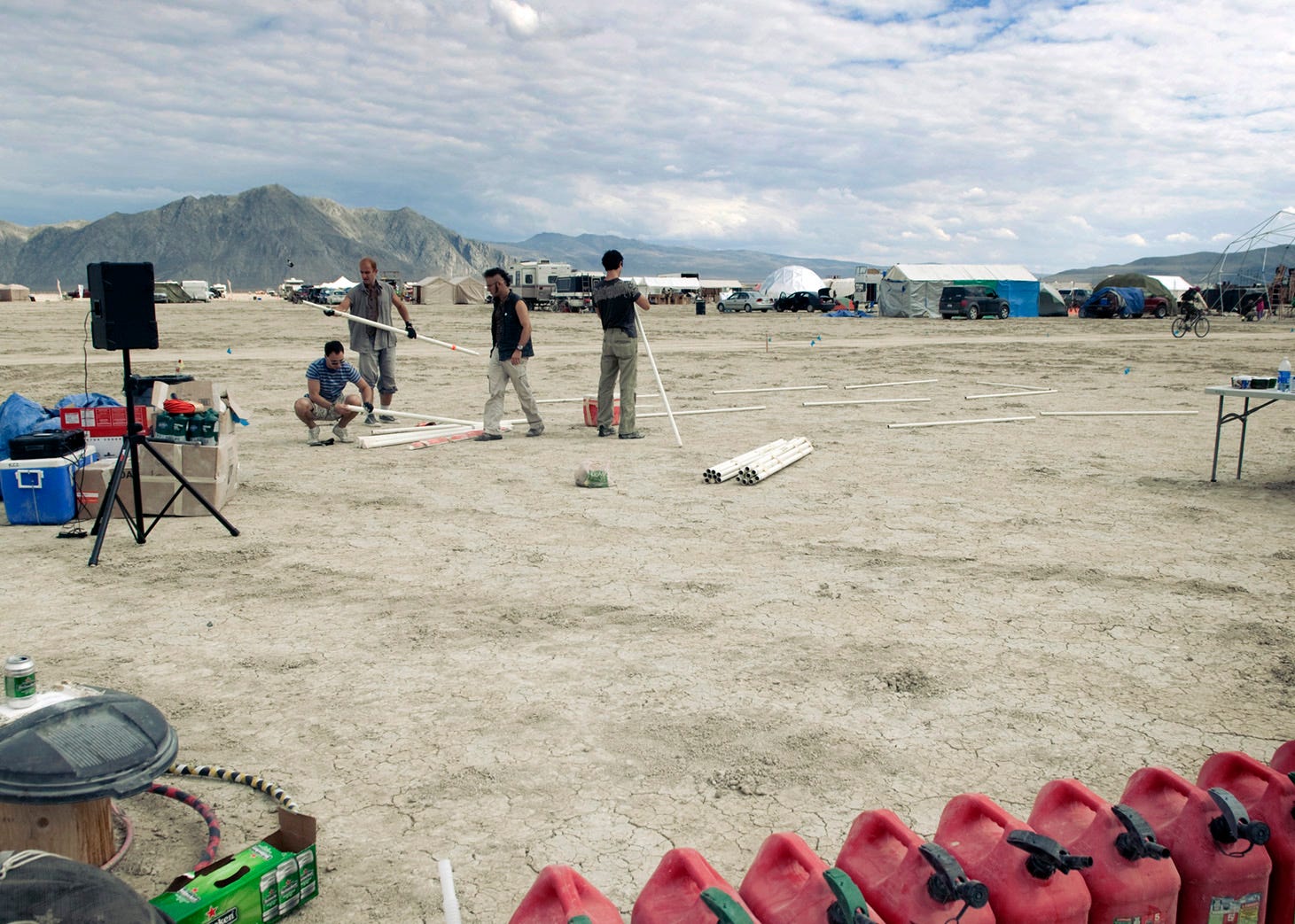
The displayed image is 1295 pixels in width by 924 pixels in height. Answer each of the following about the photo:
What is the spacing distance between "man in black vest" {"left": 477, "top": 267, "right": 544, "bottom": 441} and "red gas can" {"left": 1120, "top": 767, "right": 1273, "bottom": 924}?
8.90m

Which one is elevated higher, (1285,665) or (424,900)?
(1285,665)

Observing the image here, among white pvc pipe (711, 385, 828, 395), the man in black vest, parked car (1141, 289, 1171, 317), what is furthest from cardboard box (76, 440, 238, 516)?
parked car (1141, 289, 1171, 317)

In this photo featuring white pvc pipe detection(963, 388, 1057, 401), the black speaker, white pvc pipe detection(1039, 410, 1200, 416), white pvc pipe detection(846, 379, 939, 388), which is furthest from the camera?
white pvc pipe detection(846, 379, 939, 388)

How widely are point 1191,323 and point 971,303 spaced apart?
13.6 m

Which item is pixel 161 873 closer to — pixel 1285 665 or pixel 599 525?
pixel 599 525

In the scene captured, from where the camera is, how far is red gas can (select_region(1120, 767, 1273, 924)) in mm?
2623

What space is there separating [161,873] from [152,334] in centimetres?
433

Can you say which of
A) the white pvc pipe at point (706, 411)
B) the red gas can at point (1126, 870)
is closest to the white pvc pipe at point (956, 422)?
the white pvc pipe at point (706, 411)

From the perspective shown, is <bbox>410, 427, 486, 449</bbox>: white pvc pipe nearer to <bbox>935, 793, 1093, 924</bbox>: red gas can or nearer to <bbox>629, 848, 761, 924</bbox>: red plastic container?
<bbox>629, 848, 761, 924</bbox>: red plastic container

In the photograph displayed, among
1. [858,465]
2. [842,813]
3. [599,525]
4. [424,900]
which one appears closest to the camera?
[424,900]

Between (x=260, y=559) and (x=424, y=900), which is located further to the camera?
(x=260, y=559)

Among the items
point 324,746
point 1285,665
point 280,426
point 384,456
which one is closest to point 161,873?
point 324,746

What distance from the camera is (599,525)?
24.8ft

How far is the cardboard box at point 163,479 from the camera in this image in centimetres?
768
